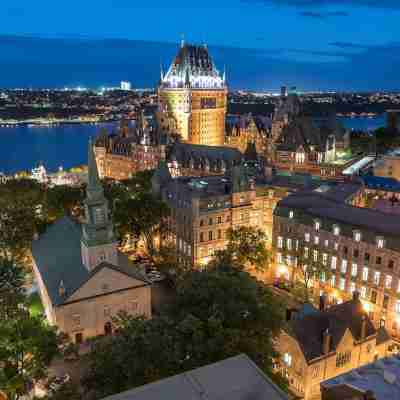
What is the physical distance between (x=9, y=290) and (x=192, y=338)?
912 inches

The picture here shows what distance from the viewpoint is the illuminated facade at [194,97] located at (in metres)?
156

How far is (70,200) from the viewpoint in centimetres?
7912

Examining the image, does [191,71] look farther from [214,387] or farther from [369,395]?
[214,387]

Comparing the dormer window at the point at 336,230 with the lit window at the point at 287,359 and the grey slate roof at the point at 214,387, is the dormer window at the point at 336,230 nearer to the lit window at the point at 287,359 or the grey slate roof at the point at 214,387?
the lit window at the point at 287,359

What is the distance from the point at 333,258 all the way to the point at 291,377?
22.9m

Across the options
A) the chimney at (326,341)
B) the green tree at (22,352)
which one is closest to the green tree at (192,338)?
the green tree at (22,352)

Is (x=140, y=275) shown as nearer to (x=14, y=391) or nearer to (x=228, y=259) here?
(x=228, y=259)

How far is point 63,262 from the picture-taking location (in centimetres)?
5497

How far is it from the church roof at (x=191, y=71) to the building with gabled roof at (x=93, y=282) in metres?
113

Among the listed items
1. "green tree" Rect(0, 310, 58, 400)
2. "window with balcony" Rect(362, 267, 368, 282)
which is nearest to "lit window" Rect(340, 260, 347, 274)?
"window with balcony" Rect(362, 267, 368, 282)

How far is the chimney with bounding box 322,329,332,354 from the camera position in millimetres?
45156

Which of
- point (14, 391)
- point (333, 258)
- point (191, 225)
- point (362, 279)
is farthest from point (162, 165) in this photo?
point (14, 391)

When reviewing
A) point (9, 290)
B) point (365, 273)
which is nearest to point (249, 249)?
point (365, 273)

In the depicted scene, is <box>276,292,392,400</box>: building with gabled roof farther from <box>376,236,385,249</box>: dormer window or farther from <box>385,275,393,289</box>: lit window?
<box>376,236,385,249</box>: dormer window
